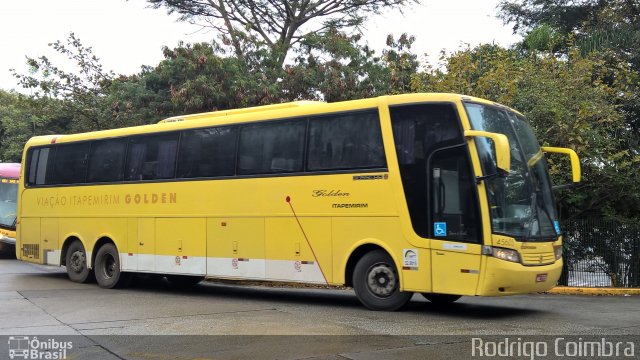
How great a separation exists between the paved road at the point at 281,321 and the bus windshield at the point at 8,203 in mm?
10516

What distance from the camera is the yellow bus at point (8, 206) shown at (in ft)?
77.5

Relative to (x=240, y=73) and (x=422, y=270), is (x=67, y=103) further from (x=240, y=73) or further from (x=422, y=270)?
(x=422, y=270)

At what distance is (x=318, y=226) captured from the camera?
37.1ft

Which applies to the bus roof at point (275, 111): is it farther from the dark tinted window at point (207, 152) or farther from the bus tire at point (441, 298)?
the bus tire at point (441, 298)

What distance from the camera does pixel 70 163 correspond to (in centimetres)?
1588

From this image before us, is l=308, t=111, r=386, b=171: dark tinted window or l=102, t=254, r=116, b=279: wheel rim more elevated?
l=308, t=111, r=386, b=171: dark tinted window

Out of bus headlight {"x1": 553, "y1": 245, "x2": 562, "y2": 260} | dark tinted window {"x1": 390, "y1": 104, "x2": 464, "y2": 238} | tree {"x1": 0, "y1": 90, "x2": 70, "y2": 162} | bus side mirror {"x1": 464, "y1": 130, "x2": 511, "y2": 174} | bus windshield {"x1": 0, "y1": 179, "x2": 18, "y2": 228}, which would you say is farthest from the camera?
tree {"x1": 0, "y1": 90, "x2": 70, "y2": 162}

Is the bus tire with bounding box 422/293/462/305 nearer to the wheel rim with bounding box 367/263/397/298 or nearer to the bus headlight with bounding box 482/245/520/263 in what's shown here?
the wheel rim with bounding box 367/263/397/298

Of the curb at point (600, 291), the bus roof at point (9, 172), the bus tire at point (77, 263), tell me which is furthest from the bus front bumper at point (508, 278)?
the bus roof at point (9, 172)

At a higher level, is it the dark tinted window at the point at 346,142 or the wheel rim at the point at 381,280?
the dark tinted window at the point at 346,142

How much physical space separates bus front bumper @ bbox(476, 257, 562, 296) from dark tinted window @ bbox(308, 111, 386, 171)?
238cm

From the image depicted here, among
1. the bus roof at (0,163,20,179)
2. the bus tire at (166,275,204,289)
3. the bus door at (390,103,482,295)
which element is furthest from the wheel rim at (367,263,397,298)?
the bus roof at (0,163,20,179)

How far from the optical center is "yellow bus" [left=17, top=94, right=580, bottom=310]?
969 centimetres

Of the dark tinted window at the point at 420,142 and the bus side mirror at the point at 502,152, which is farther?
the dark tinted window at the point at 420,142
